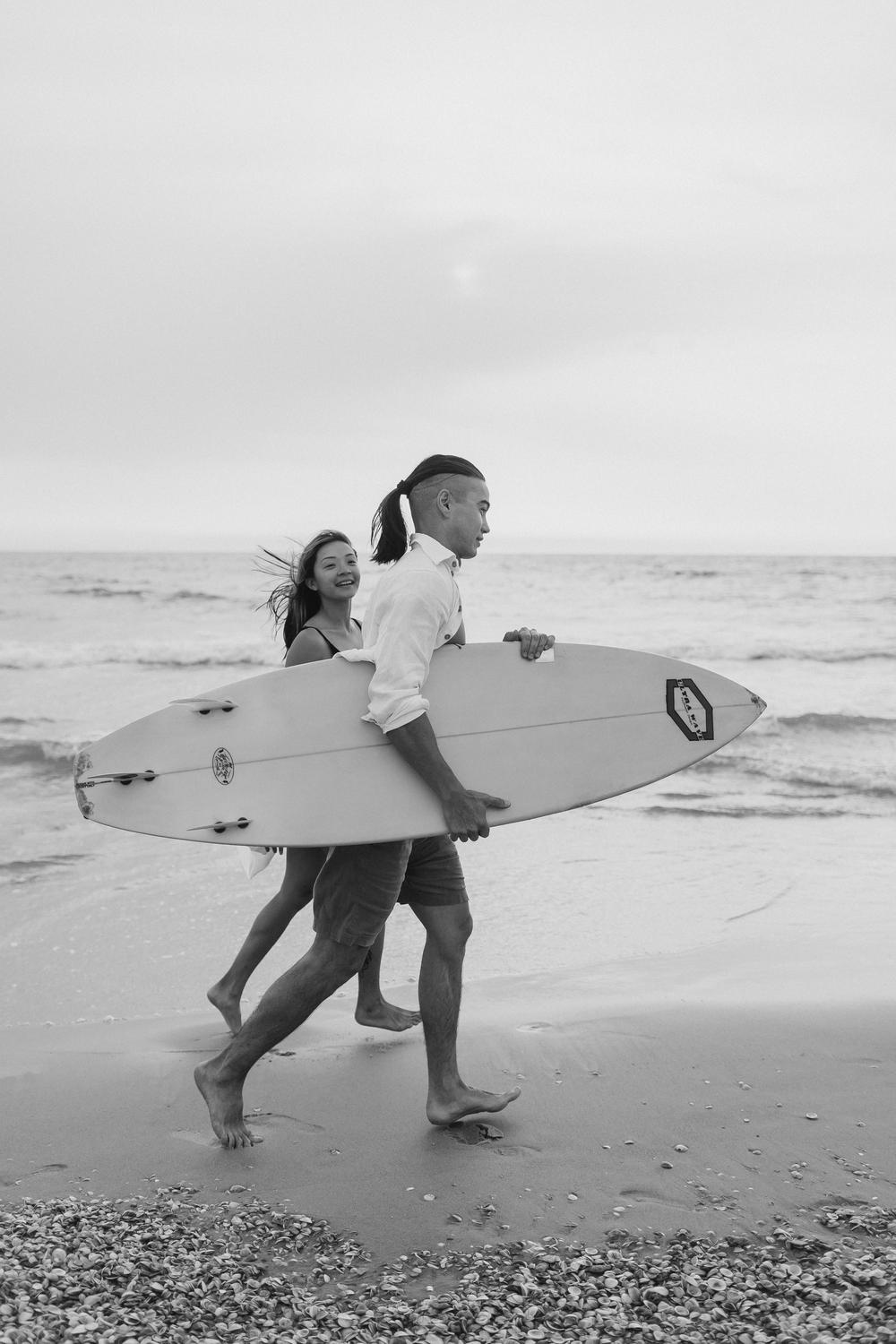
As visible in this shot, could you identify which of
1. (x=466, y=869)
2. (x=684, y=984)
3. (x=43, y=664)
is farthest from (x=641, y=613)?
(x=684, y=984)

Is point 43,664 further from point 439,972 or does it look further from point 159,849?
point 439,972

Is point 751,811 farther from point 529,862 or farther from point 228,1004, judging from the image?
point 228,1004

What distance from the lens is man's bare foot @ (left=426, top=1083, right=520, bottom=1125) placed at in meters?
2.79

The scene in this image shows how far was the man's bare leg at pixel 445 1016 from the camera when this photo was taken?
280 cm

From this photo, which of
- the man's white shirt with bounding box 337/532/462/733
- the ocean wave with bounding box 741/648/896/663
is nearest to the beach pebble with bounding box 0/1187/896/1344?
the man's white shirt with bounding box 337/532/462/733

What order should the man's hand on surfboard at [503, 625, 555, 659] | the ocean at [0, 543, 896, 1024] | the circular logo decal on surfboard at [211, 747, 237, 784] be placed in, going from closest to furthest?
1. the man's hand on surfboard at [503, 625, 555, 659]
2. the circular logo decal on surfboard at [211, 747, 237, 784]
3. the ocean at [0, 543, 896, 1024]

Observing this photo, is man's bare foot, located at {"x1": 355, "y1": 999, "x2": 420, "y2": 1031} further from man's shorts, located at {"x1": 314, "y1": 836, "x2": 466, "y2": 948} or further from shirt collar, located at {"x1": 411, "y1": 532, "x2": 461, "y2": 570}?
shirt collar, located at {"x1": 411, "y1": 532, "x2": 461, "y2": 570}

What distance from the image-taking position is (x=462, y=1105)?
2797 mm

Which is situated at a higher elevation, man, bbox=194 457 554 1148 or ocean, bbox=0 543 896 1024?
man, bbox=194 457 554 1148

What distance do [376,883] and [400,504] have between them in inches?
39.6

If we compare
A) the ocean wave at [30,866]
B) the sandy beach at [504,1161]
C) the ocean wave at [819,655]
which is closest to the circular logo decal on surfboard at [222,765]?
the sandy beach at [504,1161]

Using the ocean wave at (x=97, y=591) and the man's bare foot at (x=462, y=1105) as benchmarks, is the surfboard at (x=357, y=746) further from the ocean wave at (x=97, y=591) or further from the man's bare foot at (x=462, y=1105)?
the ocean wave at (x=97, y=591)

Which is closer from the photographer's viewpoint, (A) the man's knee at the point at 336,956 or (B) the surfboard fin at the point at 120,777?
(A) the man's knee at the point at 336,956

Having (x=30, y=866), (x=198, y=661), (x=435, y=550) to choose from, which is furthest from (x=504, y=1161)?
(x=198, y=661)
